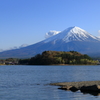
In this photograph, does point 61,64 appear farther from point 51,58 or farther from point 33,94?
point 33,94

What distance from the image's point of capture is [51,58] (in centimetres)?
12275

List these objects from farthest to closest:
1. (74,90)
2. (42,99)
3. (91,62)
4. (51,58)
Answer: (91,62) → (51,58) → (74,90) → (42,99)

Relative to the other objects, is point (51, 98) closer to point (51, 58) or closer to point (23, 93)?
point (23, 93)

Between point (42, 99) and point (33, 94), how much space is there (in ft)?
8.21

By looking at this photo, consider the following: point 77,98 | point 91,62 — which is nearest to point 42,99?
point 77,98

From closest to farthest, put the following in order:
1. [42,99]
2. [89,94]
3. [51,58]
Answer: [42,99]
[89,94]
[51,58]

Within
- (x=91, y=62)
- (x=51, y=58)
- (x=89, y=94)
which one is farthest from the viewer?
(x=91, y=62)

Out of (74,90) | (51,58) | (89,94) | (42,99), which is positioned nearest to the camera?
(42,99)

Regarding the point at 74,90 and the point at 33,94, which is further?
the point at 74,90

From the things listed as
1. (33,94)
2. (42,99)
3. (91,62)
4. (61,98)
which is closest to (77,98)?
(61,98)

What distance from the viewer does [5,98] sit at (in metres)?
20.5

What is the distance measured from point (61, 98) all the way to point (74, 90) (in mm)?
3784

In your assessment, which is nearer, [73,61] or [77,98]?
[77,98]

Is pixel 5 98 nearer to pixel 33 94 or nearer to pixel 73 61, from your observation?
pixel 33 94
